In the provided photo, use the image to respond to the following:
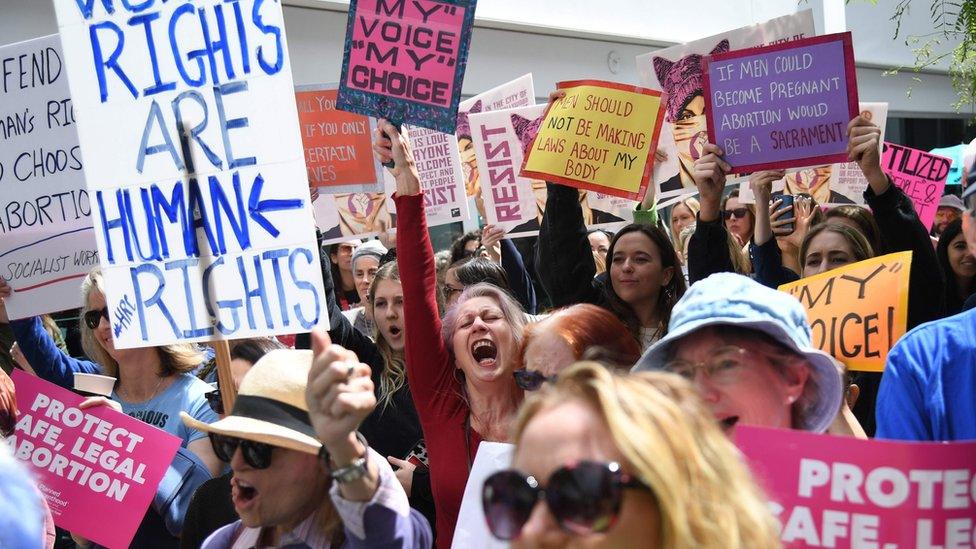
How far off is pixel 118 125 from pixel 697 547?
103 inches

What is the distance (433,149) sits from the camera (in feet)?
20.3

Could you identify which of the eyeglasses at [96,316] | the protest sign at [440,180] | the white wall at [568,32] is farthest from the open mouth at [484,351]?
the white wall at [568,32]

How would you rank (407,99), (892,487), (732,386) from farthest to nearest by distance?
(407,99) < (732,386) < (892,487)

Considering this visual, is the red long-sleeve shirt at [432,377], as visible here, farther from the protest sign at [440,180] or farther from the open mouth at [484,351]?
the protest sign at [440,180]

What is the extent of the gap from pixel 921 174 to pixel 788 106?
10.1ft

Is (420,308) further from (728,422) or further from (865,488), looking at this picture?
(865,488)

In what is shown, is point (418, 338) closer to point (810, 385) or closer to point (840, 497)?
point (810, 385)

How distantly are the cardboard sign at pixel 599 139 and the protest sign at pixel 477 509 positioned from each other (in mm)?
2130

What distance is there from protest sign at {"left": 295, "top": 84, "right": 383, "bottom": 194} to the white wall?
18.3 ft

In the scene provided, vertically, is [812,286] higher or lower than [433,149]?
lower

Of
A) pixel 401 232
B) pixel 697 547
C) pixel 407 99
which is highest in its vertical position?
Answer: pixel 407 99

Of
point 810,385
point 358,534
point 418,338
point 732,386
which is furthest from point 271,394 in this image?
point 810,385

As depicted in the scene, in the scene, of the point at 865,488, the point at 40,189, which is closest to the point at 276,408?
the point at 865,488

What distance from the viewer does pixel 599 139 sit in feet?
15.0
